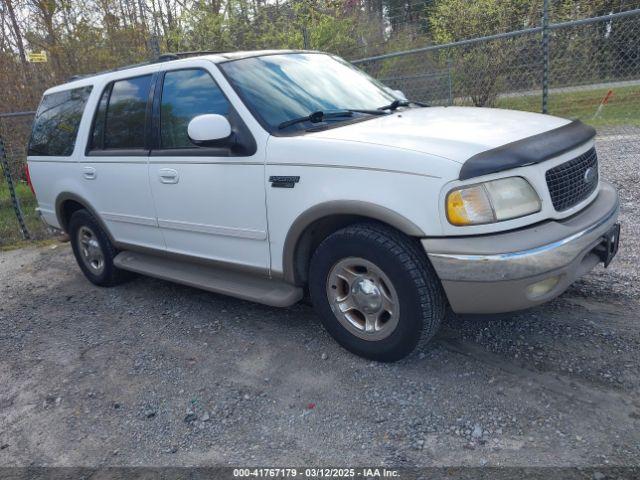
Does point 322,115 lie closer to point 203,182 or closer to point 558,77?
point 203,182

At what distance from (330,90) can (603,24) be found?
5626mm

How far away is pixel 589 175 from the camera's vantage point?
131 inches

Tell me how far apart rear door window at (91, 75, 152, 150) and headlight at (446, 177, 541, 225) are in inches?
105

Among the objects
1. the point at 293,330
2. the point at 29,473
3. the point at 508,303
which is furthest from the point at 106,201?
the point at 508,303

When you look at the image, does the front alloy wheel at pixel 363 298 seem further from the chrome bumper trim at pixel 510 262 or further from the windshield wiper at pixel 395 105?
the windshield wiper at pixel 395 105

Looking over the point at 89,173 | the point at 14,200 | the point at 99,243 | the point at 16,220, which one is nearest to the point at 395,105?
the point at 89,173

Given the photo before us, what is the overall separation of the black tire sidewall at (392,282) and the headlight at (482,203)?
1.38ft

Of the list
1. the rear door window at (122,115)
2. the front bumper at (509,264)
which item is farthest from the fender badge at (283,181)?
the rear door window at (122,115)

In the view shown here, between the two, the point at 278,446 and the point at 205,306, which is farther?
the point at 205,306

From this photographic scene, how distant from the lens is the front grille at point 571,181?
2990mm

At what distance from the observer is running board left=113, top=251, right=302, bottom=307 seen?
366 cm

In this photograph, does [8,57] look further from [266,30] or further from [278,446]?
[278,446]

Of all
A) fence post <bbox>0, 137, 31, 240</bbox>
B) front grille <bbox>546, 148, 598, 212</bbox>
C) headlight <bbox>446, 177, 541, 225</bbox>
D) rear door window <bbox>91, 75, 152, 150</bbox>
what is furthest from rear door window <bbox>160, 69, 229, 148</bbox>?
fence post <bbox>0, 137, 31, 240</bbox>

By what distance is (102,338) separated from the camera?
4.37 m
